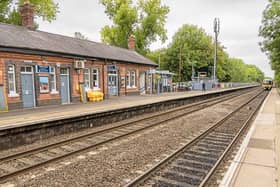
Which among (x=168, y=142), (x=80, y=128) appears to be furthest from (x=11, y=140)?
(x=168, y=142)

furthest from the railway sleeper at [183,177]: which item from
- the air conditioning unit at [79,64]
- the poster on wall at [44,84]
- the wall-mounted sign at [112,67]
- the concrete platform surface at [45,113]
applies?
the wall-mounted sign at [112,67]

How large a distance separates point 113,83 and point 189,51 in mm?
33674

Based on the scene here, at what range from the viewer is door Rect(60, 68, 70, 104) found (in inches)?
587

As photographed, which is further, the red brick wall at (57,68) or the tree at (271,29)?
the tree at (271,29)

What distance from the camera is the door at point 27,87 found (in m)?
12.5

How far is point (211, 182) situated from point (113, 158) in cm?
259

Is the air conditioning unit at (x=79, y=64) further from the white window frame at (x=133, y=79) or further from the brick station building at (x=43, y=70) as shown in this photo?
the white window frame at (x=133, y=79)

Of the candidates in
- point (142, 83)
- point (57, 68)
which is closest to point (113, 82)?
point (142, 83)

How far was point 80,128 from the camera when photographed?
359 inches

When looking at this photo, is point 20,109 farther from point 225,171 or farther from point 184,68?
point 184,68

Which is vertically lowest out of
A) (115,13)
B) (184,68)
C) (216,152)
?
(216,152)

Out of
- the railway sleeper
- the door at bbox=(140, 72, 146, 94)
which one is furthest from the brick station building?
the railway sleeper

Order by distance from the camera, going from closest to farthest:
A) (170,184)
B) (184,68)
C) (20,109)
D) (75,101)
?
1. (170,184)
2. (20,109)
3. (75,101)
4. (184,68)

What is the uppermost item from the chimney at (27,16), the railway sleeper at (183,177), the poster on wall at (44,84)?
the chimney at (27,16)
